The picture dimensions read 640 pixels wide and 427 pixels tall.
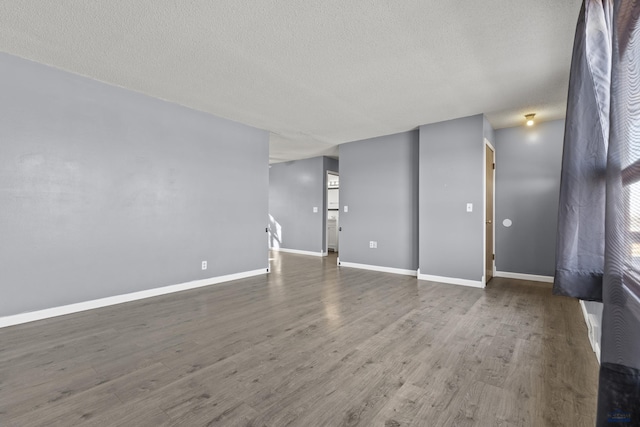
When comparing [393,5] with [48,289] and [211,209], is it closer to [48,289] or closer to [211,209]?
[211,209]

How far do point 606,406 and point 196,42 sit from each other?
3256 millimetres

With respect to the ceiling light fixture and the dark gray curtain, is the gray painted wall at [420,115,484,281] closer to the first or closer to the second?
the ceiling light fixture

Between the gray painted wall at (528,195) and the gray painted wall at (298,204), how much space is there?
3.98 meters

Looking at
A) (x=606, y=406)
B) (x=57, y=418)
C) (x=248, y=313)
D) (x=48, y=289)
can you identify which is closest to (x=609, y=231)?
(x=606, y=406)

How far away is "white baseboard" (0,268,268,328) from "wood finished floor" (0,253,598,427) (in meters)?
0.15

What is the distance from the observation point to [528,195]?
4.72 meters

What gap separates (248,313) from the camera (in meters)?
3.09

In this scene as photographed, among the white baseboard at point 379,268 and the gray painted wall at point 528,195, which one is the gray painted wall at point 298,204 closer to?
the white baseboard at point 379,268

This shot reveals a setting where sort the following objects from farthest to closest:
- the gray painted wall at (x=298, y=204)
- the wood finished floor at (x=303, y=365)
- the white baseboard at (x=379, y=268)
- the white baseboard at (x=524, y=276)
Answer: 1. the gray painted wall at (x=298, y=204)
2. the white baseboard at (x=379, y=268)
3. the white baseboard at (x=524, y=276)
4. the wood finished floor at (x=303, y=365)

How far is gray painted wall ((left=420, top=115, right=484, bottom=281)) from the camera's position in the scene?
4289 millimetres

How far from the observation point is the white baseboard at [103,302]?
2.75 metres

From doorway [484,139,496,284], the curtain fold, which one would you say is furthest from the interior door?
the curtain fold

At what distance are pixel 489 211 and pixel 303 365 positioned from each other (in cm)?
414

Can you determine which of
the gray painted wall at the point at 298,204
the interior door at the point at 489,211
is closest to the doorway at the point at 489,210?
the interior door at the point at 489,211
